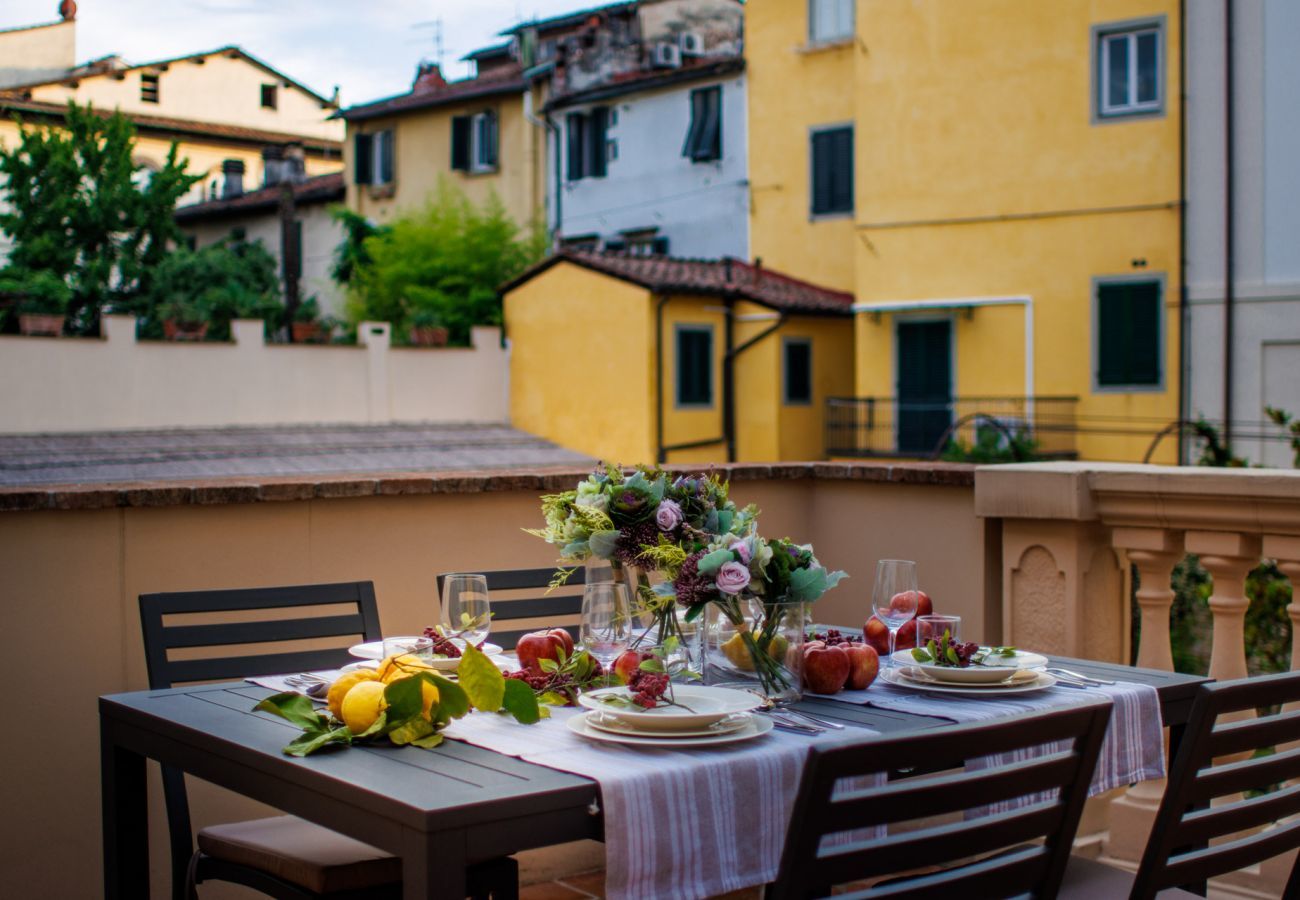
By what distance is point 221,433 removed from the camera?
21.3 meters

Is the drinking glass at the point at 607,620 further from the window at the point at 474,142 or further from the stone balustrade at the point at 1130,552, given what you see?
the window at the point at 474,142

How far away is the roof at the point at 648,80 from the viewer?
23969 millimetres

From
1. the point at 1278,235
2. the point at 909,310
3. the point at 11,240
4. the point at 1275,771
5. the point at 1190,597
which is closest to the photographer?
the point at 1275,771

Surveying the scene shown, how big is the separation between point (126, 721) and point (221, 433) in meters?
19.3

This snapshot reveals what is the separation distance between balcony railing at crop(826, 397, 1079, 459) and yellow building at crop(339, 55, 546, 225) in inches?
348

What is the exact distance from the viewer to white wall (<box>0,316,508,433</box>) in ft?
66.0

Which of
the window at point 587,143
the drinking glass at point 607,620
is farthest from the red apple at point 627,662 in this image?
the window at point 587,143

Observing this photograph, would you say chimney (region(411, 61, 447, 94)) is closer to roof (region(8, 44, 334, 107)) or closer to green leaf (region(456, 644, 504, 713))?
roof (region(8, 44, 334, 107))

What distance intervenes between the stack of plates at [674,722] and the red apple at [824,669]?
30cm

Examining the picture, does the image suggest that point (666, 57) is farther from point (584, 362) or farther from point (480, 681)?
point (480, 681)

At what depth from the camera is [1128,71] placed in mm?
18641

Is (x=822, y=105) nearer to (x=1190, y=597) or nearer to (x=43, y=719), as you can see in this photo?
(x=1190, y=597)

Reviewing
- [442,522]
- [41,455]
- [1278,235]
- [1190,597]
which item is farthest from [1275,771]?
[41,455]

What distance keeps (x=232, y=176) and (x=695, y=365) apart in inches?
651
